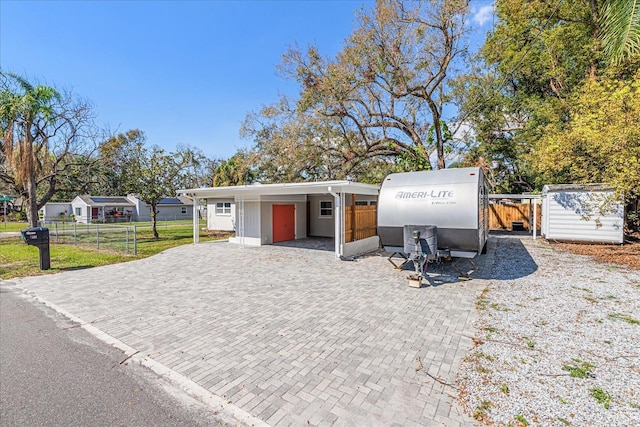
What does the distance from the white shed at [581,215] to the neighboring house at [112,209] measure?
34.8 meters

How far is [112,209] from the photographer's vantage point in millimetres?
36625

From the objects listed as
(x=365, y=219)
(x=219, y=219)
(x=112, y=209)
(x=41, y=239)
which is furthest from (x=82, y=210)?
(x=365, y=219)

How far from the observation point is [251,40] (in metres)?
12.8

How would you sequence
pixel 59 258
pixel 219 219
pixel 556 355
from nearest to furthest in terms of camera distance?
1. pixel 556 355
2. pixel 59 258
3. pixel 219 219

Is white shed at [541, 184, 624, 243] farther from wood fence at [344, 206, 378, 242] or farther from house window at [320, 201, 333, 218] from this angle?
house window at [320, 201, 333, 218]

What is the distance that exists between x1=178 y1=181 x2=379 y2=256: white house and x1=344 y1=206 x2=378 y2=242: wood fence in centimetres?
16

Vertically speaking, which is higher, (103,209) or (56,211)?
(103,209)

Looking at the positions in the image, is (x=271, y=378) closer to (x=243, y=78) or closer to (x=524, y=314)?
(x=524, y=314)

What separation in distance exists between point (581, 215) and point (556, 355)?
11.5 metres

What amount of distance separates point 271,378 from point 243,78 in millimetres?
15436

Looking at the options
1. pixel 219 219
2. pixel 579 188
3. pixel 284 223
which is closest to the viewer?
pixel 579 188

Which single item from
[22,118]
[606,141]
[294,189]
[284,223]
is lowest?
[284,223]

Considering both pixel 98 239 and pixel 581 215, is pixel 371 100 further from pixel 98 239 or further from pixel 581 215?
pixel 98 239

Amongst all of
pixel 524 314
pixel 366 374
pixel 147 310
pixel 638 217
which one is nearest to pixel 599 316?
pixel 524 314
